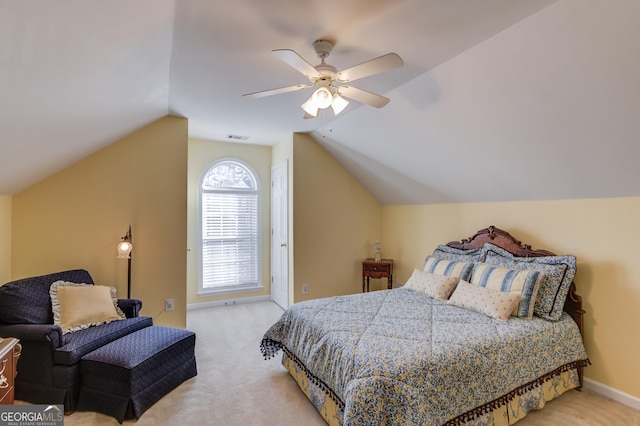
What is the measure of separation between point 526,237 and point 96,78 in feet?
12.6

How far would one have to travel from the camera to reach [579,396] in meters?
2.54

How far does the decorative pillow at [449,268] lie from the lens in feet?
10.5

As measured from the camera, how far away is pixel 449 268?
10.9 ft

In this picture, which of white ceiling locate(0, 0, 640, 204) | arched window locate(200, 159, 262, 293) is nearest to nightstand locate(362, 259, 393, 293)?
white ceiling locate(0, 0, 640, 204)

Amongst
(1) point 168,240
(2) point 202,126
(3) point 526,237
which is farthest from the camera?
(2) point 202,126

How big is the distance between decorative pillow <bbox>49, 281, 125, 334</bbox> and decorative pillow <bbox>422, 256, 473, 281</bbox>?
315cm

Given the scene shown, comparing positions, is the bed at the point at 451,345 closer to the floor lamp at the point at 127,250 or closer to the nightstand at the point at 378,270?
the nightstand at the point at 378,270

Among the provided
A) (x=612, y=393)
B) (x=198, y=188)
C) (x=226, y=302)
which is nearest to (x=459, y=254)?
(x=612, y=393)

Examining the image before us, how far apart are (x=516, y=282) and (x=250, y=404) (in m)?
2.36

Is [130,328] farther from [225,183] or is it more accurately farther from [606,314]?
[606,314]

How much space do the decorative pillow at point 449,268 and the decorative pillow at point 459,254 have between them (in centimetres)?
15

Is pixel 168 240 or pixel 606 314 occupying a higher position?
pixel 168 240

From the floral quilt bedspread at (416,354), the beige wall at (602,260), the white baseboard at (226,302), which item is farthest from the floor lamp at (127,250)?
the beige wall at (602,260)

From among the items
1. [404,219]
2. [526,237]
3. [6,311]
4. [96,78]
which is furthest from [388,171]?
[6,311]
